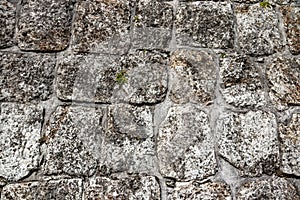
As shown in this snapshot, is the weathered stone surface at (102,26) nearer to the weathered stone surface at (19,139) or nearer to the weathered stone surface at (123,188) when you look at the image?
the weathered stone surface at (19,139)

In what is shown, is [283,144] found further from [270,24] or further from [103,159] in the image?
[103,159]

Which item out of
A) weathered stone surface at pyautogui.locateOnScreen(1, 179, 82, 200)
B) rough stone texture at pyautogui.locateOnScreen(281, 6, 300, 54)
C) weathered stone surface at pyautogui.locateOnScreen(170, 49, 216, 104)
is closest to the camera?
weathered stone surface at pyautogui.locateOnScreen(1, 179, 82, 200)

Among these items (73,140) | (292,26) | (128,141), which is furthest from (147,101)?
(292,26)

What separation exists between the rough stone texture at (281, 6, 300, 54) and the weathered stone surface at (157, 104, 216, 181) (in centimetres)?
49

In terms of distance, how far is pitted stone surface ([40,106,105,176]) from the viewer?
1.41 meters

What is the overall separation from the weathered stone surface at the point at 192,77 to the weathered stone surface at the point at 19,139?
526mm

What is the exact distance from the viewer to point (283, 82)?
5.14 ft

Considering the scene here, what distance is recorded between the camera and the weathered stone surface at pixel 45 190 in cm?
138

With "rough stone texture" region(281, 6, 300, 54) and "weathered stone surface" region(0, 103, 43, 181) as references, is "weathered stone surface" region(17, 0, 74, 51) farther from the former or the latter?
"rough stone texture" region(281, 6, 300, 54)

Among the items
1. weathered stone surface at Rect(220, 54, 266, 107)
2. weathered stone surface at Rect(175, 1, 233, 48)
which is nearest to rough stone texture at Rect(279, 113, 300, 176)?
weathered stone surface at Rect(220, 54, 266, 107)

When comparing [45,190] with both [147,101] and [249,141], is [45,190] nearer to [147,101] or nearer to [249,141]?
[147,101]

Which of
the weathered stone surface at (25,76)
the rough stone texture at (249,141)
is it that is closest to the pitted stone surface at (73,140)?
the weathered stone surface at (25,76)

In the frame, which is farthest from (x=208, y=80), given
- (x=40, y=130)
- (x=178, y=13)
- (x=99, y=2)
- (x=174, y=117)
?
(x=40, y=130)

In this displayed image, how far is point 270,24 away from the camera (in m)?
1.65
